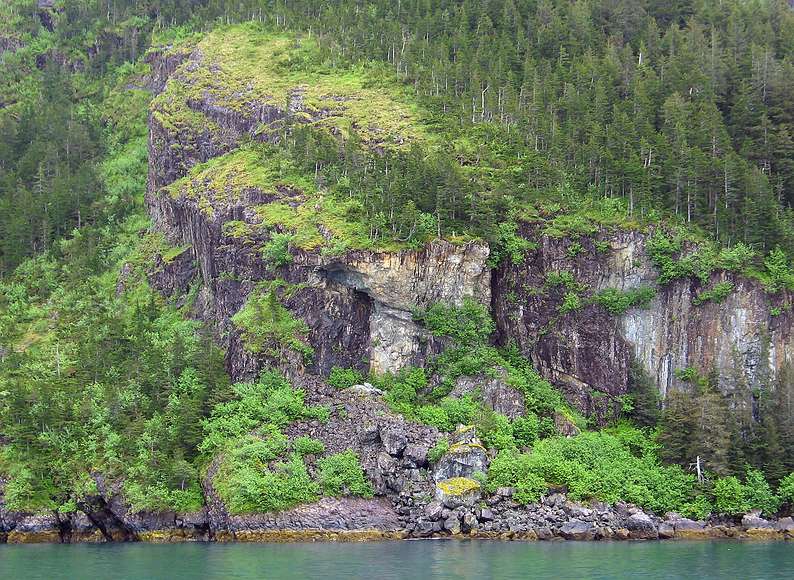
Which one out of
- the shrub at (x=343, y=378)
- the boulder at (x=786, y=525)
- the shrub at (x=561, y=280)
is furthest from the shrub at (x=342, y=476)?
the boulder at (x=786, y=525)

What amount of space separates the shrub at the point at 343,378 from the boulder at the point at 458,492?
14.0 metres

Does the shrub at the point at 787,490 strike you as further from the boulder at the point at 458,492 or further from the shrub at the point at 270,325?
the shrub at the point at 270,325

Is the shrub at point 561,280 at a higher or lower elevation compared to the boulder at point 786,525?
higher

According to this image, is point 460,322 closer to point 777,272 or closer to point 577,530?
point 577,530

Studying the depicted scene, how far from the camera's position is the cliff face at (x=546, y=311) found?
3297 inches

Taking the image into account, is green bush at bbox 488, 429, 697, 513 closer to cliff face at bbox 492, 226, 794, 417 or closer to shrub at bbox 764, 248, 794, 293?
cliff face at bbox 492, 226, 794, 417

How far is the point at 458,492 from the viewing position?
2817 inches

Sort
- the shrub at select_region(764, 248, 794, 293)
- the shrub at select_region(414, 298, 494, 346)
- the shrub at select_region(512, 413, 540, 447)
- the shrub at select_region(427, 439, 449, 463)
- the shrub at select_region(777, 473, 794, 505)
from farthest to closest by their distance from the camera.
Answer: the shrub at select_region(414, 298, 494, 346) < the shrub at select_region(764, 248, 794, 293) < the shrub at select_region(512, 413, 540, 447) < the shrub at select_region(427, 439, 449, 463) < the shrub at select_region(777, 473, 794, 505)

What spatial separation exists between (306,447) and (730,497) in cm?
3292

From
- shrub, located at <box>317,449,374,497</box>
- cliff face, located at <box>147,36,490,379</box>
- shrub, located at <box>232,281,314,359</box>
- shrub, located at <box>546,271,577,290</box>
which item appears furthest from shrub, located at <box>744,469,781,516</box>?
shrub, located at <box>232,281,314,359</box>

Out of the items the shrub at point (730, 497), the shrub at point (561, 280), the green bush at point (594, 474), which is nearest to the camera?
the green bush at point (594, 474)

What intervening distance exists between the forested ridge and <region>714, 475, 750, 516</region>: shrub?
18 cm

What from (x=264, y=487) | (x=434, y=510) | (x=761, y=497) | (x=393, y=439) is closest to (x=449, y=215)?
(x=393, y=439)

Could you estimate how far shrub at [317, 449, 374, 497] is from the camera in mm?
72875
